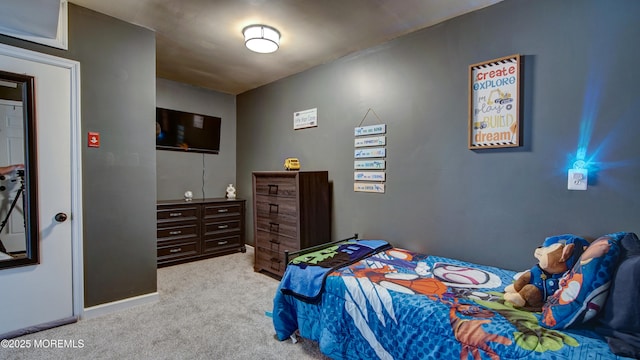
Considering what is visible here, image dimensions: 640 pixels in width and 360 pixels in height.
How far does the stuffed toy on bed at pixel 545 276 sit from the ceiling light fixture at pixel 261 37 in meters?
2.61

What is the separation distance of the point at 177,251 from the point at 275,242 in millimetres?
1457

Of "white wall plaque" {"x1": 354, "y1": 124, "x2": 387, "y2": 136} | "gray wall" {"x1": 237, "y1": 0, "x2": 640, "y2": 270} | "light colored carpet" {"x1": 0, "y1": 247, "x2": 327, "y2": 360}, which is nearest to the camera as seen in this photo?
"gray wall" {"x1": 237, "y1": 0, "x2": 640, "y2": 270}

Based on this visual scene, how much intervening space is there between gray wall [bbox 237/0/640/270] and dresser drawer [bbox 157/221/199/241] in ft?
6.44

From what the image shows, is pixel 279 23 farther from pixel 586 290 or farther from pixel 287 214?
pixel 586 290

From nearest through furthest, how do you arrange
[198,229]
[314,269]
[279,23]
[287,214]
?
[314,269], [279,23], [287,214], [198,229]

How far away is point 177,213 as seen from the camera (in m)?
3.75

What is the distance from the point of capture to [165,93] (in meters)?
4.07

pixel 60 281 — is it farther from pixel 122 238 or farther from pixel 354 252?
pixel 354 252

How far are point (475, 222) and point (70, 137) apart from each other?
10.8ft

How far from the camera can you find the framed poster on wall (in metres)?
2.06

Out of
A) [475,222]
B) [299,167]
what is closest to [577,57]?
[475,222]

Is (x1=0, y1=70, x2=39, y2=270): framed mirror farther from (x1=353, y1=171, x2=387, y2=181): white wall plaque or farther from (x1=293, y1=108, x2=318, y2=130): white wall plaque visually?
(x1=353, y1=171, x2=387, y2=181): white wall plaque

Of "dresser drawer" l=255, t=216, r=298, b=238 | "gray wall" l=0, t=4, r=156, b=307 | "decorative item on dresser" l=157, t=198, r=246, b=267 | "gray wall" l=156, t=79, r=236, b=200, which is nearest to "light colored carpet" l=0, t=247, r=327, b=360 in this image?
"gray wall" l=0, t=4, r=156, b=307

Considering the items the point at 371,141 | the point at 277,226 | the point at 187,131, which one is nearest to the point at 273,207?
the point at 277,226
